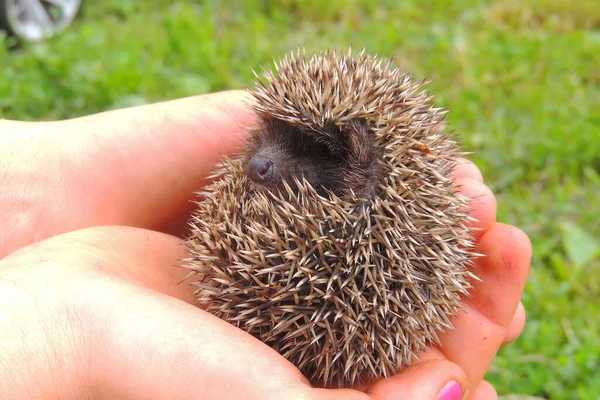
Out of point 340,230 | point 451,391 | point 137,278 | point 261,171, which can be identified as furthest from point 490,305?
point 137,278

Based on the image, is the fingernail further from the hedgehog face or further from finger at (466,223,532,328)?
the hedgehog face

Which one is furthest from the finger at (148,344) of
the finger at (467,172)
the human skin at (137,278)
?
the finger at (467,172)

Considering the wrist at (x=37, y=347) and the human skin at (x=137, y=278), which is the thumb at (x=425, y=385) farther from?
the wrist at (x=37, y=347)

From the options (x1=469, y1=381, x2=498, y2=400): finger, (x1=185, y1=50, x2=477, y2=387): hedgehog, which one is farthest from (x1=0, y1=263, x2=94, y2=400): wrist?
(x1=469, y1=381, x2=498, y2=400): finger

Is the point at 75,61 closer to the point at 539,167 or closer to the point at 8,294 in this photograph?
the point at 8,294

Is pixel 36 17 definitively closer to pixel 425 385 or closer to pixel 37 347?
pixel 37 347

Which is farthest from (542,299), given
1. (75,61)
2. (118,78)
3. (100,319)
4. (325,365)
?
(75,61)
